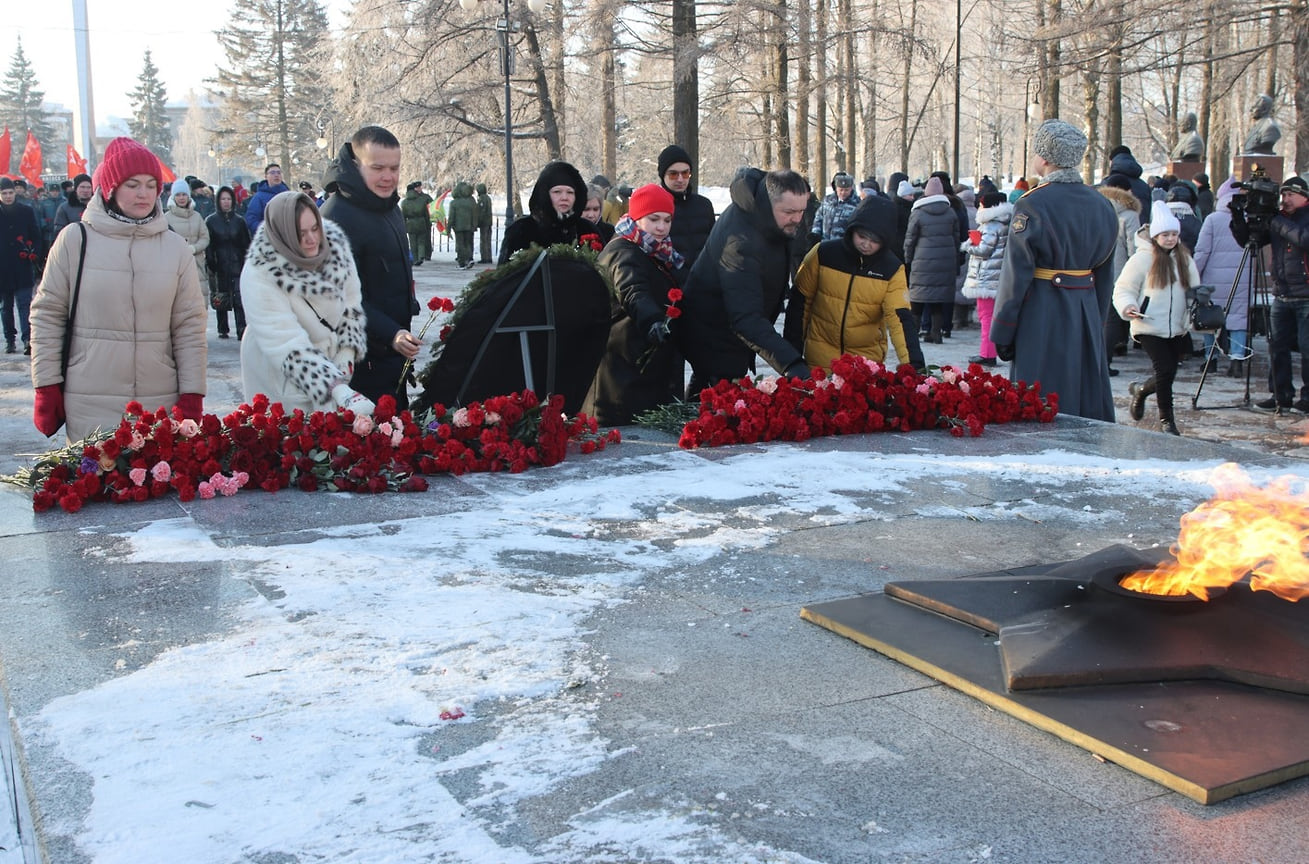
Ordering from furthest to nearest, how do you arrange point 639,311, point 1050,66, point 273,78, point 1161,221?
point 273,78
point 1050,66
point 1161,221
point 639,311

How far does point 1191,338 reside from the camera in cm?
1322

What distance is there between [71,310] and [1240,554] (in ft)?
15.0

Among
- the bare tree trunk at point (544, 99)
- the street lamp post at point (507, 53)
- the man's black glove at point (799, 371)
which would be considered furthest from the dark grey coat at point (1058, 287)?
the bare tree trunk at point (544, 99)

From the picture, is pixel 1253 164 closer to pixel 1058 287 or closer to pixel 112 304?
pixel 1058 287

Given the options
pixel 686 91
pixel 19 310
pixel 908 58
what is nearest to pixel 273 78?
pixel 908 58

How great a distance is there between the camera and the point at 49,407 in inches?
214

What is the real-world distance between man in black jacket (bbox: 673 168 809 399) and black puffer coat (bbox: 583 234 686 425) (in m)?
0.19

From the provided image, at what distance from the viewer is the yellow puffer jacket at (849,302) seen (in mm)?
6973

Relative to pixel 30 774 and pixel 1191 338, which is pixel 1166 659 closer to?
pixel 30 774

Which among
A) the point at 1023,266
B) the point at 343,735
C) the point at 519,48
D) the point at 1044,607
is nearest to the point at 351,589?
the point at 343,735

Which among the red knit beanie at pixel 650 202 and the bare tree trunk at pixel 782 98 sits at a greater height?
the bare tree trunk at pixel 782 98

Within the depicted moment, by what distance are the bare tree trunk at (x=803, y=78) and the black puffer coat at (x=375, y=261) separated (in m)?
17.4

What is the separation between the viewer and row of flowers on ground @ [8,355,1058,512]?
5.06m

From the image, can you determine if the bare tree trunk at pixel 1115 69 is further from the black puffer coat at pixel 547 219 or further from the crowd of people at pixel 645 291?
the black puffer coat at pixel 547 219
